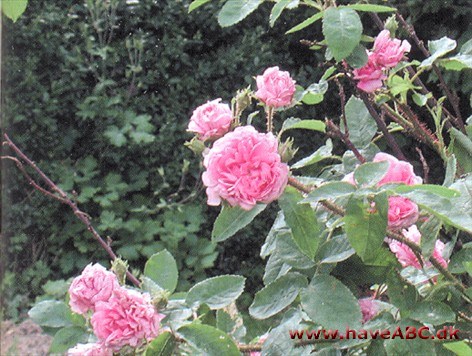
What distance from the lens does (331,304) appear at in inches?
31.3

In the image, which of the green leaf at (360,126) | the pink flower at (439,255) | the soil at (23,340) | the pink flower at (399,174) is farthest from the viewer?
the soil at (23,340)

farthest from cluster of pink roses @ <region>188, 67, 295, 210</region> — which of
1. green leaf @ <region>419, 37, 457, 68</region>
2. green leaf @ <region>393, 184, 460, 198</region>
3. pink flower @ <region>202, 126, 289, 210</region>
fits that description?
green leaf @ <region>419, 37, 457, 68</region>

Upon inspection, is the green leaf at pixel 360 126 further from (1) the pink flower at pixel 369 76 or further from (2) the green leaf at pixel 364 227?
(2) the green leaf at pixel 364 227

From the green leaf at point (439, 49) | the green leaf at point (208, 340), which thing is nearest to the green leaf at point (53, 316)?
the green leaf at point (208, 340)

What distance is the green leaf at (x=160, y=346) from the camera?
797mm

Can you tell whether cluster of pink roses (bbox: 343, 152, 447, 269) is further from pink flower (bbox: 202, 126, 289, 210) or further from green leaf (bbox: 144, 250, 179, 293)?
green leaf (bbox: 144, 250, 179, 293)

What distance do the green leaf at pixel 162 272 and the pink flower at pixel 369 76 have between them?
333mm

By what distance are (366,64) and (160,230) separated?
8.60 ft

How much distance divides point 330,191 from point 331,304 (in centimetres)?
12

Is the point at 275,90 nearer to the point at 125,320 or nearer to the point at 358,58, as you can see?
the point at 358,58

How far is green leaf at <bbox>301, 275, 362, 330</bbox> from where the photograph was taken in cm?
78

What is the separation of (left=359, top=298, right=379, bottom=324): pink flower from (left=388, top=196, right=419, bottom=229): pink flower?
15cm

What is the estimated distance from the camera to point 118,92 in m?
3.57

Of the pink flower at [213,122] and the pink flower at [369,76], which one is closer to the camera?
the pink flower at [213,122]
